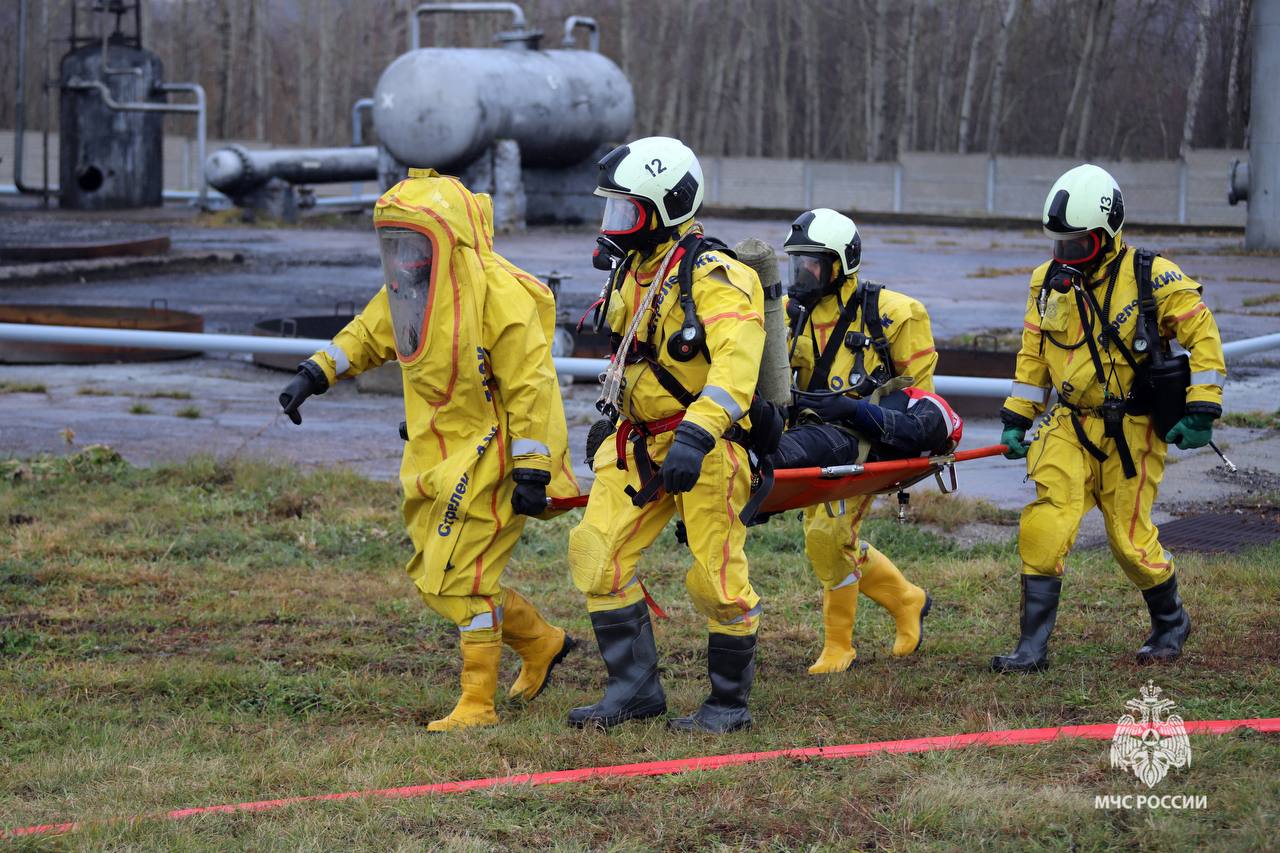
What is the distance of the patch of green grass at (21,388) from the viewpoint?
41.9 ft

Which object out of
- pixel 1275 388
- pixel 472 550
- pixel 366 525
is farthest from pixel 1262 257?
pixel 472 550

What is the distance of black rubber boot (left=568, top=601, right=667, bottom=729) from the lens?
200 inches

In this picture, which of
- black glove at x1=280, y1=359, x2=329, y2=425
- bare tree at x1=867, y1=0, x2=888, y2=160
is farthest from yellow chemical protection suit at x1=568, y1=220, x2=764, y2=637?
bare tree at x1=867, y1=0, x2=888, y2=160

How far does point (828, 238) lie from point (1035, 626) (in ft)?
5.41

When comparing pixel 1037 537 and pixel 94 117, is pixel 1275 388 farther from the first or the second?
pixel 94 117

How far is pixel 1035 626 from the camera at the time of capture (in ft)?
19.1

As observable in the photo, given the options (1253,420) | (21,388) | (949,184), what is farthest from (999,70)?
(21,388)

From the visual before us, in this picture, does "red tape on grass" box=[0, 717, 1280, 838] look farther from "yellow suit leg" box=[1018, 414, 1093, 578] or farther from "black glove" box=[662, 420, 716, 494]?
"yellow suit leg" box=[1018, 414, 1093, 578]

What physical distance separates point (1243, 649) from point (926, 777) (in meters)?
2.23

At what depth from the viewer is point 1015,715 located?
515 centimetres

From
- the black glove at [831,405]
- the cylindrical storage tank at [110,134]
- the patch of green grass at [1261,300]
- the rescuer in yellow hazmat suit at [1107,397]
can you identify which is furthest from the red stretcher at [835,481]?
the cylindrical storage tank at [110,134]

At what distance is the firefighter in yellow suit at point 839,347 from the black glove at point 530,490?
1228 millimetres

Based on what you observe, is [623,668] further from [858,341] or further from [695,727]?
[858,341]

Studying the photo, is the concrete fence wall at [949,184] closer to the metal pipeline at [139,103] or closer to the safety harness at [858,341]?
the metal pipeline at [139,103]
